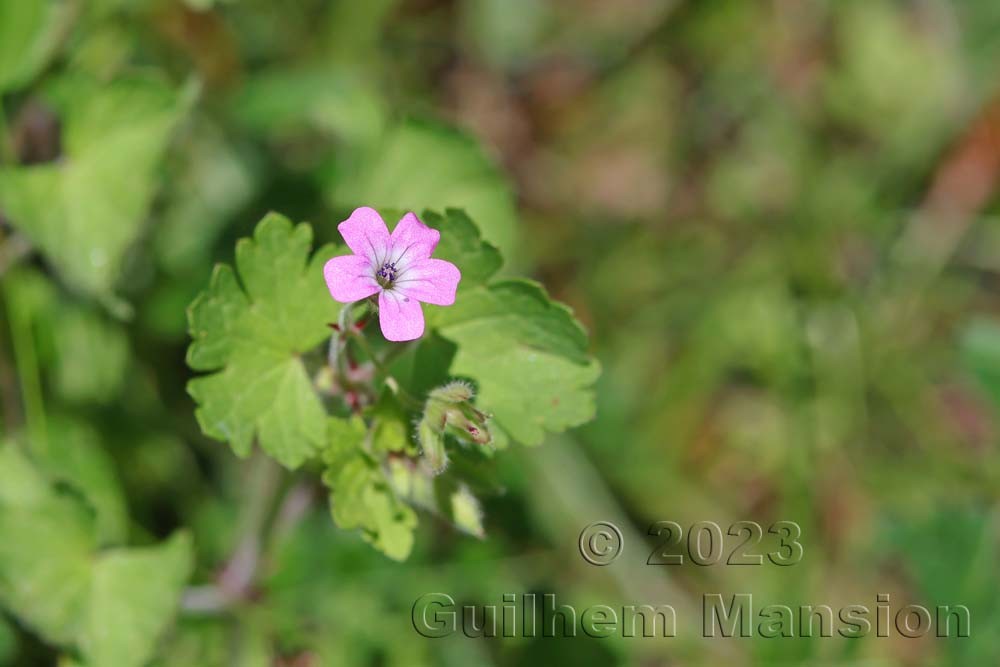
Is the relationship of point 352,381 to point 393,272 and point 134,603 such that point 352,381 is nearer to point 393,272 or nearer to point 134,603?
point 393,272

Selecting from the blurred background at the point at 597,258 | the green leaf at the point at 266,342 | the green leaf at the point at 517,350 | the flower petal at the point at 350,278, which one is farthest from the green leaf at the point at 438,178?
the flower petal at the point at 350,278

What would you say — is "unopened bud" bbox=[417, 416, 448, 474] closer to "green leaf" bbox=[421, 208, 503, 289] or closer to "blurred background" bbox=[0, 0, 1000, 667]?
"green leaf" bbox=[421, 208, 503, 289]

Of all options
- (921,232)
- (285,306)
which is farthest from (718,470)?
(285,306)

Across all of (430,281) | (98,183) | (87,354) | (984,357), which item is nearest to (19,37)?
(98,183)

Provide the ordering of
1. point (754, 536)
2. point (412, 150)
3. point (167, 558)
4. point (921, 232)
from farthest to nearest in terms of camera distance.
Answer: point (921, 232), point (754, 536), point (412, 150), point (167, 558)

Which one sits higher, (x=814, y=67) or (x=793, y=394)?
(x=814, y=67)

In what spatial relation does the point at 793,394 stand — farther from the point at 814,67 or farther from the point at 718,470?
the point at 814,67

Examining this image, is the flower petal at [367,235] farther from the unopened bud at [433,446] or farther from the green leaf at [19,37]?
the green leaf at [19,37]
